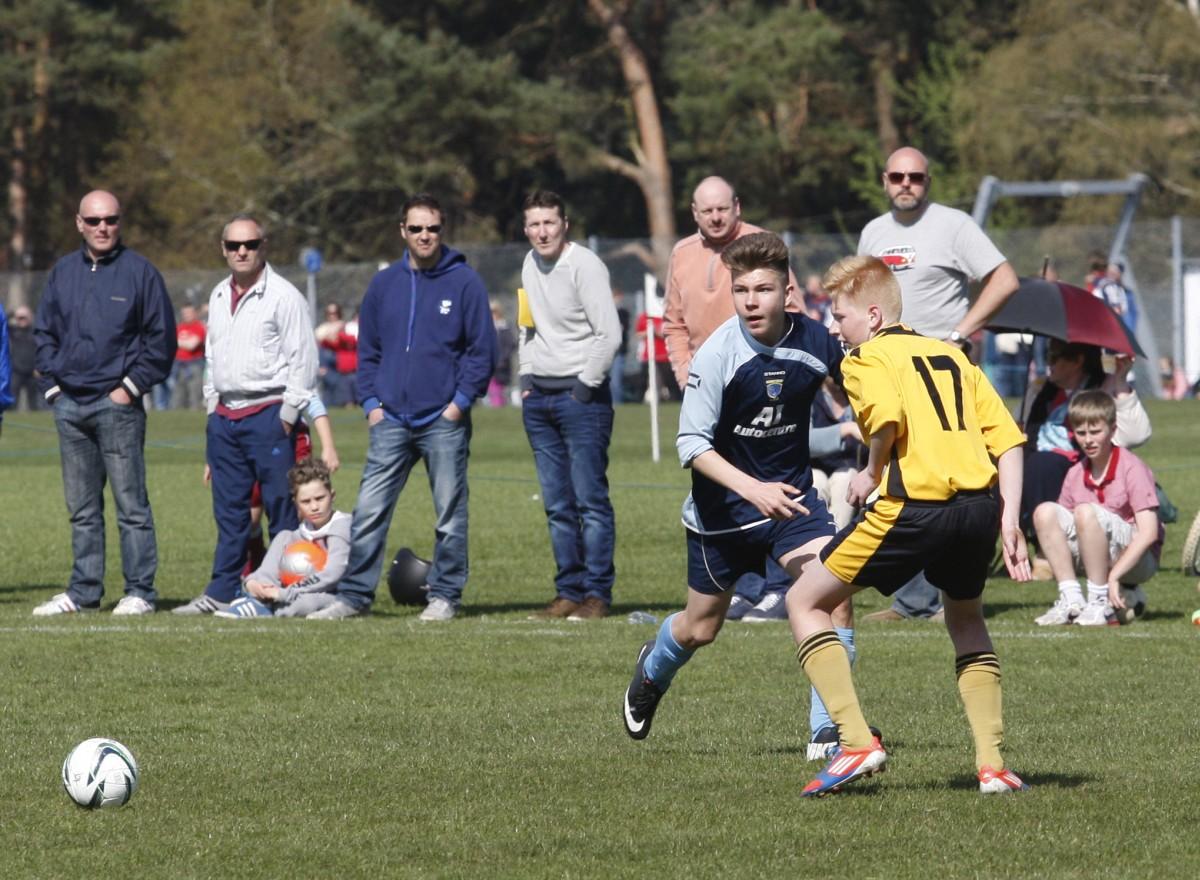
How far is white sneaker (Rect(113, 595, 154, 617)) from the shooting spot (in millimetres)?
11258

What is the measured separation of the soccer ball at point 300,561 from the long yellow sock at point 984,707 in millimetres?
5684

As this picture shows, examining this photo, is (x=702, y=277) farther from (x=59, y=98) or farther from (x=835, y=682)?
(x=59, y=98)

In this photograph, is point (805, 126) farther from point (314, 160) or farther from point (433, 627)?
point (433, 627)

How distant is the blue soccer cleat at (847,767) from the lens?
6.23 m

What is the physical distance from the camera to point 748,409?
694 centimetres

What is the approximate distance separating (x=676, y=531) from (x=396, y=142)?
112 feet

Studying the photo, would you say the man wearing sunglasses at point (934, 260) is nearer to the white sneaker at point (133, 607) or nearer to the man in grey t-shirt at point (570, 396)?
the man in grey t-shirt at point (570, 396)

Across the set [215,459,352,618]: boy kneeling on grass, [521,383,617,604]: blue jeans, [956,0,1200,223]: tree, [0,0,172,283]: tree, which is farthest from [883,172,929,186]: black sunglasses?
[0,0,172,283]: tree

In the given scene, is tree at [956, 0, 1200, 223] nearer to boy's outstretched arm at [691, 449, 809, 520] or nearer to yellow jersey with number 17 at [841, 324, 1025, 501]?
boy's outstretched arm at [691, 449, 809, 520]

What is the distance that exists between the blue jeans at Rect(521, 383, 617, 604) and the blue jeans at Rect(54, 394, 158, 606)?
2.10m

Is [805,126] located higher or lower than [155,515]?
higher

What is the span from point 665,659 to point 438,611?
4.07 metres

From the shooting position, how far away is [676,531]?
15.6 meters

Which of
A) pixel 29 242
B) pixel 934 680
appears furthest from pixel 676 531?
pixel 29 242
